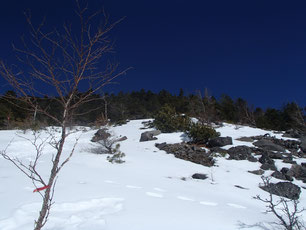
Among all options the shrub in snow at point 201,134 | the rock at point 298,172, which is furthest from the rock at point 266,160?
the shrub in snow at point 201,134

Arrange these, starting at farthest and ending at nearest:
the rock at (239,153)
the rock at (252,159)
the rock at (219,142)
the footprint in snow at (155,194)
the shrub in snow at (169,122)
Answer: the shrub in snow at (169,122) < the rock at (219,142) < the rock at (239,153) < the rock at (252,159) < the footprint in snow at (155,194)

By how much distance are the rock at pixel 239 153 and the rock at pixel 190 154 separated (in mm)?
1071

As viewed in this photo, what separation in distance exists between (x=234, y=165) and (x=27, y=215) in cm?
671

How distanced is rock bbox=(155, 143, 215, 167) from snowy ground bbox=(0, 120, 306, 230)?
0.91 m

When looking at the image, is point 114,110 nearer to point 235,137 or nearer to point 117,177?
point 235,137

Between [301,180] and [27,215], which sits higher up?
[301,180]

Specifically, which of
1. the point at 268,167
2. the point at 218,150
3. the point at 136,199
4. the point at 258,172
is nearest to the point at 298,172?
the point at 268,167

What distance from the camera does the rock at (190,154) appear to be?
726 cm

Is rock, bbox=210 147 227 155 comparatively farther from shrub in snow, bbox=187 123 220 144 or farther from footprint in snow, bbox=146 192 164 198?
footprint in snow, bbox=146 192 164 198

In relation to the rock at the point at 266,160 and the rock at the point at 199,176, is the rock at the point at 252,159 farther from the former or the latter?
the rock at the point at 199,176

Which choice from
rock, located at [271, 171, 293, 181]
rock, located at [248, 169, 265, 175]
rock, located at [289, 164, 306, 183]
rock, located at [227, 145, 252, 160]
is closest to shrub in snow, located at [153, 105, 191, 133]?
rock, located at [227, 145, 252, 160]

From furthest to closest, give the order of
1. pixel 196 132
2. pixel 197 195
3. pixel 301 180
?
pixel 196 132 → pixel 301 180 → pixel 197 195

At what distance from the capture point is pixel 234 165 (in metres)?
6.95

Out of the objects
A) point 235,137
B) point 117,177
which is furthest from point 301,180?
point 117,177
